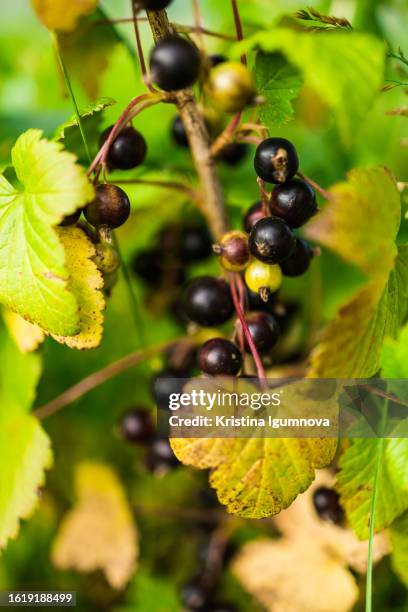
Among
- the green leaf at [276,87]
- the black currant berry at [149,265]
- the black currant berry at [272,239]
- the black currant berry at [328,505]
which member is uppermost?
the green leaf at [276,87]

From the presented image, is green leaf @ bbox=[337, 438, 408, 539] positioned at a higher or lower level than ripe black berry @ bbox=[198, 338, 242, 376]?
lower

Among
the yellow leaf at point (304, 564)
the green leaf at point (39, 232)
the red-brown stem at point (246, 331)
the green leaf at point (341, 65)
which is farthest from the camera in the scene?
the yellow leaf at point (304, 564)

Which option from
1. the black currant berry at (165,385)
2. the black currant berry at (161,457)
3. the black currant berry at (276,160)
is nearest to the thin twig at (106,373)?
the black currant berry at (165,385)

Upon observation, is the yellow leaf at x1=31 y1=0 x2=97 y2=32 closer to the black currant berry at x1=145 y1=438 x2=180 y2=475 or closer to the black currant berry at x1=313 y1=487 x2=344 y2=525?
the black currant berry at x1=145 y1=438 x2=180 y2=475

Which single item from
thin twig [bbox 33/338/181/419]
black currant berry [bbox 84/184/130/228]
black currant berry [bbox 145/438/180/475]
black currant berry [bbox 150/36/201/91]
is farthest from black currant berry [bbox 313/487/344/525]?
black currant berry [bbox 150/36/201/91]

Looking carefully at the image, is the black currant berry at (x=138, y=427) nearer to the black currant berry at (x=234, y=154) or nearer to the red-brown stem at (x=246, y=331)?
the red-brown stem at (x=246, y=331)
